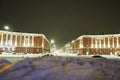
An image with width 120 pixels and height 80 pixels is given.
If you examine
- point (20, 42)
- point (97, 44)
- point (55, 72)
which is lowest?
point (55, 72)

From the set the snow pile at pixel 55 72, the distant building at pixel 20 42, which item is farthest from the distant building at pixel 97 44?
the snow pile at pixel 55 72

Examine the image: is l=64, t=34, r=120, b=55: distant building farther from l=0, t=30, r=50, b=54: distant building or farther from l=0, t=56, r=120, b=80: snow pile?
l=0, t=56, r=120, b=80: snow pile

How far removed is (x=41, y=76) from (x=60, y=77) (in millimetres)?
605

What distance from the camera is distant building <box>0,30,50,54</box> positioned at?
262ft

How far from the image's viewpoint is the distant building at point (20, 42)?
80.0 metres

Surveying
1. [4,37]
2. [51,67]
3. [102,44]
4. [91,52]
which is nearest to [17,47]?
[4,37]

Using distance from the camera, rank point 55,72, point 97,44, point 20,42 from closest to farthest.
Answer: point 55,72, point 20,42, point 97,44

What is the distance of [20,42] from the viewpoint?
86.1 meters

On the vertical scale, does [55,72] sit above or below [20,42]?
below

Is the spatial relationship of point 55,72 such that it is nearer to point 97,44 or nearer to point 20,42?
point 20,42

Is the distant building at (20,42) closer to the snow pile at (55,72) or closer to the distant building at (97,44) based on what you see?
the distant building at (97,44)

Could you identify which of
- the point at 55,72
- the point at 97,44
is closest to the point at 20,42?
the point at 97,44

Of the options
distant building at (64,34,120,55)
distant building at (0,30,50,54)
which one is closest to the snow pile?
distant building at (0,30,50,54)

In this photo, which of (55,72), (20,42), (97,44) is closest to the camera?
(55,72)
